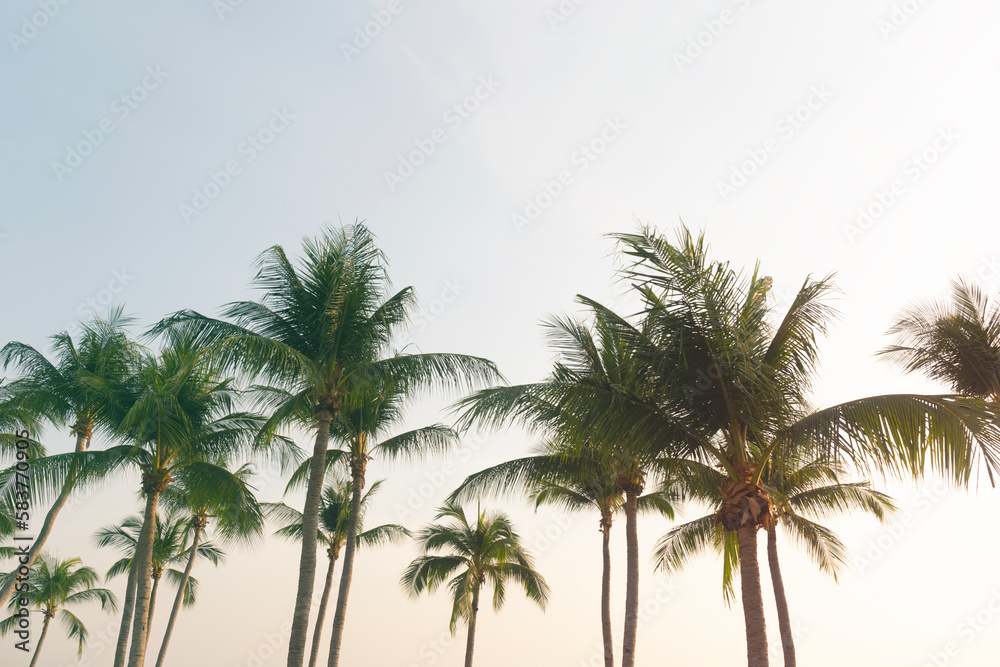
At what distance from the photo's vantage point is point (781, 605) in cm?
2111

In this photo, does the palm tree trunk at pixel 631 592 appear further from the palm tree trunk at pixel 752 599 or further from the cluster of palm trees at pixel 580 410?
the palm tree trunk at pixel 752 599

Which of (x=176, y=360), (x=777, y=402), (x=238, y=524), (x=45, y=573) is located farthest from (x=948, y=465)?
(x=45, y=573)

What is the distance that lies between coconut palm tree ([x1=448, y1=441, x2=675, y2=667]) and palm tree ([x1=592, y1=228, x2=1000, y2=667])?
7.43 metres

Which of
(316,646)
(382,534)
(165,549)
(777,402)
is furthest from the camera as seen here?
(165,549)

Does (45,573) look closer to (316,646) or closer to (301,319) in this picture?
(316,646)

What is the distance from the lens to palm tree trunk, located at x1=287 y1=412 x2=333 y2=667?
1263 centimetres

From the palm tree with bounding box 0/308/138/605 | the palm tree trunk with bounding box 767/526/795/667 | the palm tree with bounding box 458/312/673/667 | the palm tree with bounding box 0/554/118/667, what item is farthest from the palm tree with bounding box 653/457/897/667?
the palm tree with bounding box 0/554/118/667

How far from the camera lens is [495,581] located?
30953mm

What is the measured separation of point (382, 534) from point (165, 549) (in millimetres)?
10581

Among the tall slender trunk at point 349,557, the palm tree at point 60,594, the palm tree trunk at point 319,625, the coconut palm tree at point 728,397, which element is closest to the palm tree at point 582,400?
the coconut palm tree at point 728,397

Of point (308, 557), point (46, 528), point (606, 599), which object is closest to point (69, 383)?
point (46, 528)

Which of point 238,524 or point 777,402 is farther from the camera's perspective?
point 238,524

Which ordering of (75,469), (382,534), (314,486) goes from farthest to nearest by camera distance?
(382,534)
(75,469)
(314,486)

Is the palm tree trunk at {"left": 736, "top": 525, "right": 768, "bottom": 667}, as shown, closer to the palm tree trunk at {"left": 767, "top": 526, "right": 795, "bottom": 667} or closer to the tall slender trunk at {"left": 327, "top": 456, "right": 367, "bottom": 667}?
the palm tree trunk at {"left": 767, "top": 526, "right": 795, "bottom": 667}
